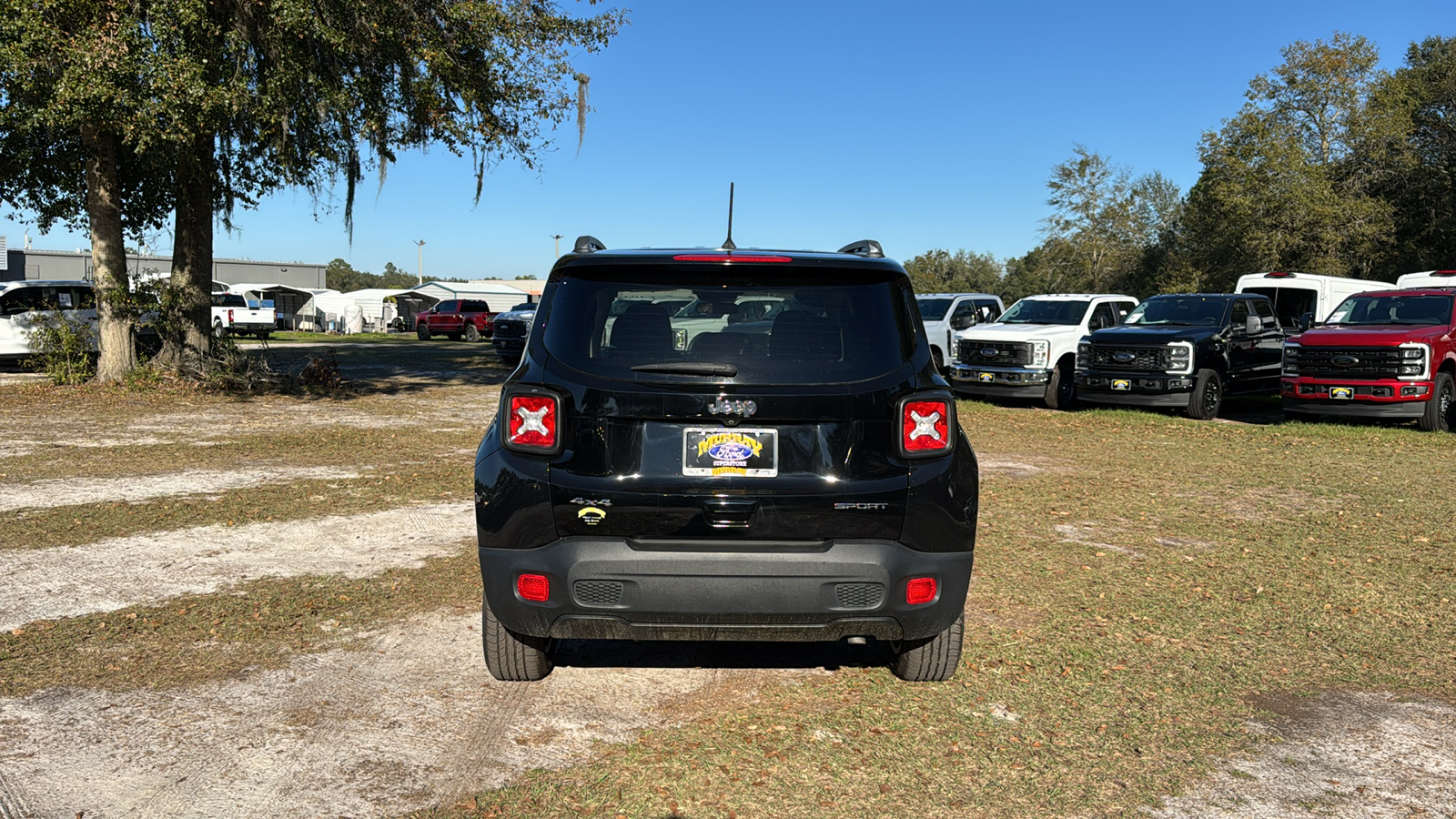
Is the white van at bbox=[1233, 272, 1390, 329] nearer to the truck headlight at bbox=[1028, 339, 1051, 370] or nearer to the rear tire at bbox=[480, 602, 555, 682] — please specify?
the truck headlight at bbox=[1028, 339, 1051, 370]

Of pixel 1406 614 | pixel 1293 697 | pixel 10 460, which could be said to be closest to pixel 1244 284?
pixel 1406 614

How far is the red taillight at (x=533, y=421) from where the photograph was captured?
391cm

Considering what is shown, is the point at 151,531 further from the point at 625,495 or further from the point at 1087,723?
the point at 1087,723

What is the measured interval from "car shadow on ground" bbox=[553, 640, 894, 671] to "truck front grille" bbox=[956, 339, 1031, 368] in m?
13.7

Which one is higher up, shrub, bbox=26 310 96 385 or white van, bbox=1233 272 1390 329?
white van, bbox=1233 272 1390 329

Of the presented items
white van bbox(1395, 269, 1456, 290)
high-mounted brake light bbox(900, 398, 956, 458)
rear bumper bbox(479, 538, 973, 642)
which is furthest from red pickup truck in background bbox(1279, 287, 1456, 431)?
rear bumper bbox(479, 538, 973, 642)

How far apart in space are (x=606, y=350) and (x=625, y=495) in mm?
547

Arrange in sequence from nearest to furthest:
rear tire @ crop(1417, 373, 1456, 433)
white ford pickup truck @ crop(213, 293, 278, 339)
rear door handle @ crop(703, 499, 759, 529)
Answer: rear door handle @ crop(703, 499, 759, 529), rear tire @ crop(1417, 373, 1456, 433), white ford pickup truck @ crop(213, 293, 278, 339)

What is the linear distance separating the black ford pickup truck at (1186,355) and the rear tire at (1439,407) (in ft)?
9.11

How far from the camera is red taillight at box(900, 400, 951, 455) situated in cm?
394

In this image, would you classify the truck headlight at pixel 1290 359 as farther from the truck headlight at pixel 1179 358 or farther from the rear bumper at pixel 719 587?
the rear bumper at pixel 719 587

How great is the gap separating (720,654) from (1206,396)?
13649mm

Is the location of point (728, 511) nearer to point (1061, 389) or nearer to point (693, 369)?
point (693, 369)

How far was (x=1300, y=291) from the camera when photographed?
67.6ft
